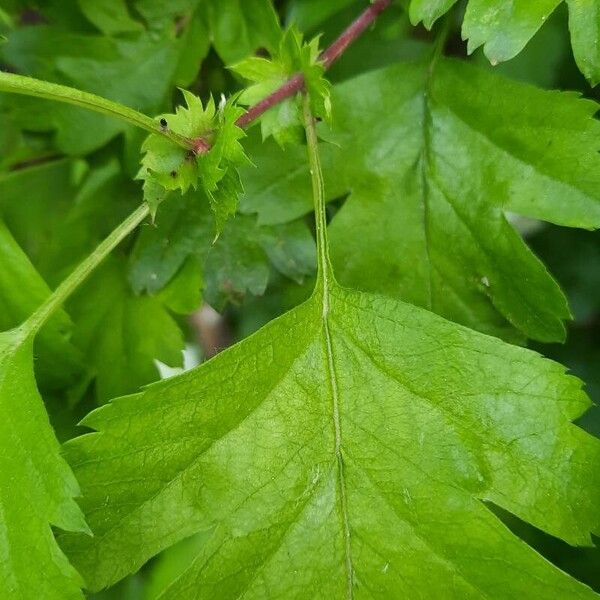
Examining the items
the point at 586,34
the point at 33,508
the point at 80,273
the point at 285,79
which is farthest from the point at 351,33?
the point at 33,508

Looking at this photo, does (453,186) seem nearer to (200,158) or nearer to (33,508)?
(200,158)

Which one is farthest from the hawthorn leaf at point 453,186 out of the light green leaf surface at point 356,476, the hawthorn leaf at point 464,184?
the light green leaf surface at point 356,476

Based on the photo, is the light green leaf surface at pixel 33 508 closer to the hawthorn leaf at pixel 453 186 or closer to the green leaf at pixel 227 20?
the hawthorn leaf at pixel 453 186

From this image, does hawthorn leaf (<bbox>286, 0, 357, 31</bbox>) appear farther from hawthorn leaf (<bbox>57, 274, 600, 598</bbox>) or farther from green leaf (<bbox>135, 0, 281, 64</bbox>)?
hawthorn leaf (<bbox>57, 274, 600, 598</bbox>)

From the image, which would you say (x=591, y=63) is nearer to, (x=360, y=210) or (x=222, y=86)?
(x=360, y=210)

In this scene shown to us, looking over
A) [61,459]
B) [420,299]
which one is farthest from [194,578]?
[420,299]
